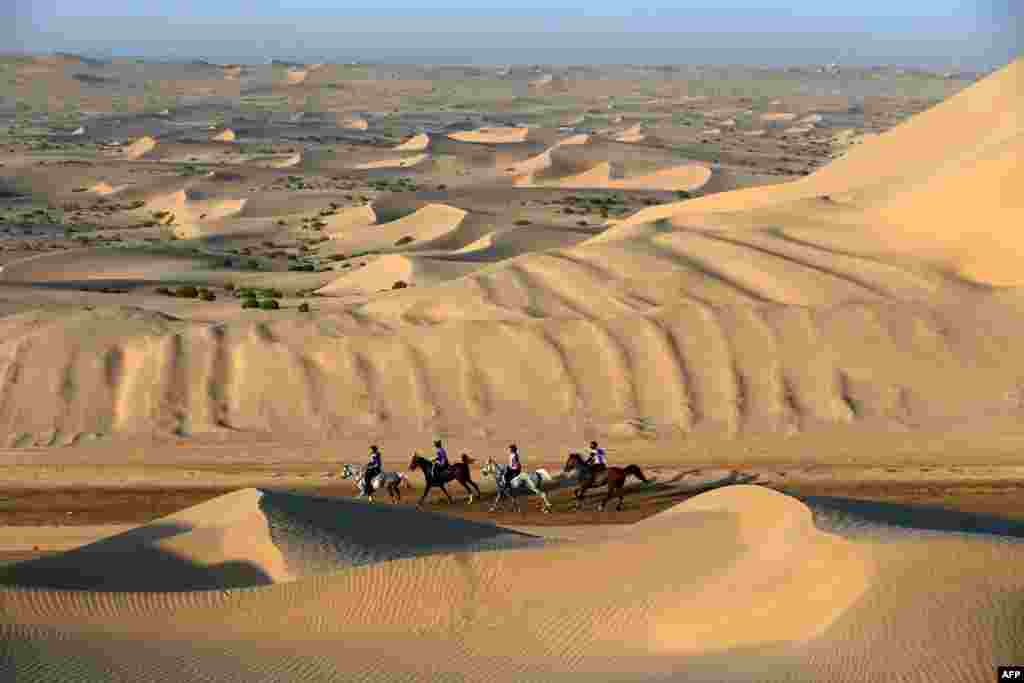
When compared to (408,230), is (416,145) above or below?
below

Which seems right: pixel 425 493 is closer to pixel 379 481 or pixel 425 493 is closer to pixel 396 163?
pixel 379 481

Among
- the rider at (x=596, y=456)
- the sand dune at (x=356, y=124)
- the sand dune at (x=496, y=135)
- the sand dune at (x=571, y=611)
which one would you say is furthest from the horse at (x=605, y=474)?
the sand dune at (x=356, y=124)

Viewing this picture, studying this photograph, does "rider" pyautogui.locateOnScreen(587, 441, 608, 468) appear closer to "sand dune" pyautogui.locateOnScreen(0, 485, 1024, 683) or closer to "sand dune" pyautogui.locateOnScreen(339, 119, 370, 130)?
"sand dune" pyautogui.locateOnScreen(0, 485, 1024, 683)

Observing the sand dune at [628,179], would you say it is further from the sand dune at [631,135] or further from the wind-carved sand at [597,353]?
the wind-carved sand at [597,353]

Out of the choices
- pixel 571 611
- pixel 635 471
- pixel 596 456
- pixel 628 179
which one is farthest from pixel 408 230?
pixel 571 611

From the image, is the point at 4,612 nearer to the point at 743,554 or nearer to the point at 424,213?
the point at 743,554

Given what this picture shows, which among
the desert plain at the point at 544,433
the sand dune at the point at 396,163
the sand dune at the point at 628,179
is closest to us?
the desert plain at the point at 544,433

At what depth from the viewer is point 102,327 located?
1160 inches

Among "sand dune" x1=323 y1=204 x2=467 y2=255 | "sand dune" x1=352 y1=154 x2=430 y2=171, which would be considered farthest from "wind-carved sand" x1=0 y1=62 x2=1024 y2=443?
"sand dune" x1=352 y1=154 x2=430 y2=171

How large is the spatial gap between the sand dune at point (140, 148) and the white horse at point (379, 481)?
268 ft

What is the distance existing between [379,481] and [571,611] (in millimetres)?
8114

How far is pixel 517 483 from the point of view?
21.3 metres

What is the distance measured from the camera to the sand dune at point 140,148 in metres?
100

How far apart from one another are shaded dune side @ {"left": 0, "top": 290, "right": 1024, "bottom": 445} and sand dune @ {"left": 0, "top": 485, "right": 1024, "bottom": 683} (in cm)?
1060
